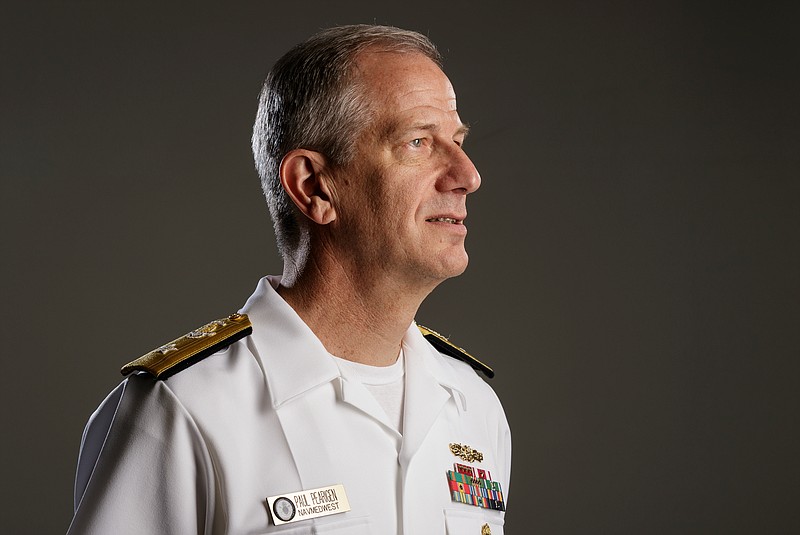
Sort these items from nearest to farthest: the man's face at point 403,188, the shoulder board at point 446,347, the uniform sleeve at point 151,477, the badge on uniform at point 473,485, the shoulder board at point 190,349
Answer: the uniform sleeve at point 151,477, the shoulder board at point 190,349, the man's face at point 403,188, the badge on uniform at point 473,485, the shoulder board at point 446,347

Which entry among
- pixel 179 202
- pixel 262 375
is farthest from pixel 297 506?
pixel 179 202

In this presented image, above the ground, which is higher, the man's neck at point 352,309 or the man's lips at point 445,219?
the man's lips at point 445,219

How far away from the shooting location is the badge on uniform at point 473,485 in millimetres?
2344

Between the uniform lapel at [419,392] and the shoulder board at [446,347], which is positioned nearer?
the uniform lapel at [419,392]

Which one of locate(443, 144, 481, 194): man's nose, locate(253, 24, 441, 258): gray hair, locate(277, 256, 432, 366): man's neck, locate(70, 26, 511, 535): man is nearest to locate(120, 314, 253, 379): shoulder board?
locate(70, 26, 511, 535): man

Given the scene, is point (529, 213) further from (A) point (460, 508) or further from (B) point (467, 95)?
(A) point (460, 508)

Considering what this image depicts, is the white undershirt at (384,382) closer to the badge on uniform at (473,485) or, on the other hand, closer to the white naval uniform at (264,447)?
the white naval uniform at (264,447)

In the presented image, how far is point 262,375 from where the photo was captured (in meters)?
2.17

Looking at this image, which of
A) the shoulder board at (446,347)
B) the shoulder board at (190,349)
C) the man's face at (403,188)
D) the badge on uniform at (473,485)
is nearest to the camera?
the shoulder board at (190,349)

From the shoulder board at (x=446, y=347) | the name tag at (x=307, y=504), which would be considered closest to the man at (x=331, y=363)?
the name tag at (x=307, y=504)

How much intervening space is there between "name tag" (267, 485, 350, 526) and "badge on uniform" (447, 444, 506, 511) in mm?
337

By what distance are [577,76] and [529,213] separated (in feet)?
2.23

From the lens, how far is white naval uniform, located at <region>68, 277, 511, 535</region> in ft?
6.43

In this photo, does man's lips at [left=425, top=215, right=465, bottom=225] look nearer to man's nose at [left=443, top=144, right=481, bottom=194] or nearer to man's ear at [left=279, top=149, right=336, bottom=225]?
man's nose at [left=443, top=144, right=481, bottom=194]
